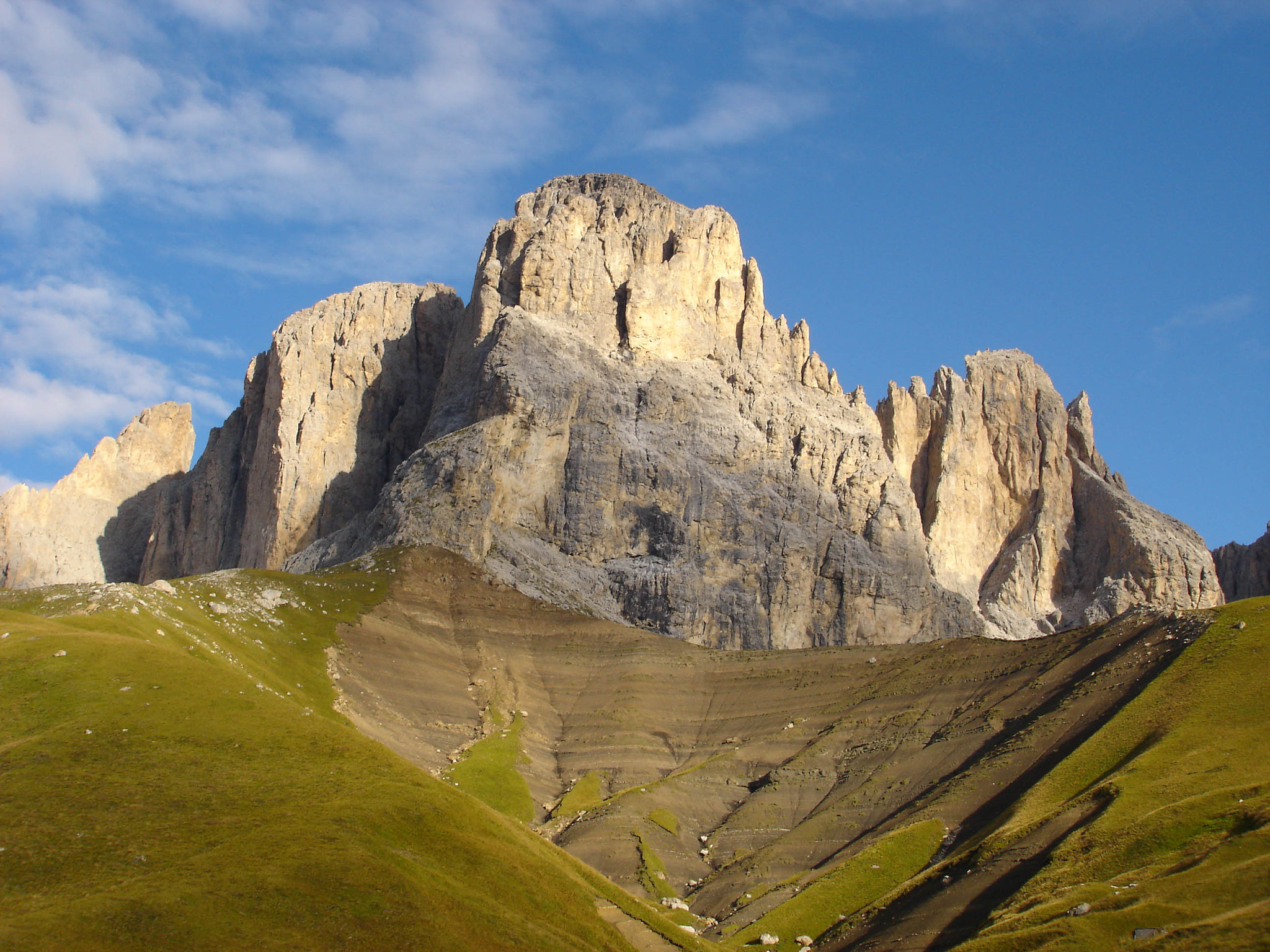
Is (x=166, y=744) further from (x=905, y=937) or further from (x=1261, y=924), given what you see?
(x=1261, y=924)

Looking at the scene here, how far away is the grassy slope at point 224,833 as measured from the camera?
155 feet

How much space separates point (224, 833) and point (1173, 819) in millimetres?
46778

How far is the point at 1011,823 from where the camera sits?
274 ft

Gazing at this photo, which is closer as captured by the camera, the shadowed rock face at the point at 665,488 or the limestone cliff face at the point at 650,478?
the limestone cliff face at the point at 650,478

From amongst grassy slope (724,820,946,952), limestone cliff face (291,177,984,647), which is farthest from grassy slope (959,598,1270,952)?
limestone cliff face (291,177,984,647)

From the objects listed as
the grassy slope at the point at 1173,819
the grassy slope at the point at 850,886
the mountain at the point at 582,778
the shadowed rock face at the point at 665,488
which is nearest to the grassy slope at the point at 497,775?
the mountain at the point at 582,778

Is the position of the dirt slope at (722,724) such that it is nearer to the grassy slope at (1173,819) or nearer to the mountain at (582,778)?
the mountain at (582,778)

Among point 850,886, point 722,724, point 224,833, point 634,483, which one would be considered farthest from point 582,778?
point 224,833

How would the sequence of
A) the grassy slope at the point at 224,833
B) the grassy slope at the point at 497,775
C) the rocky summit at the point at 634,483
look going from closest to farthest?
the grassy slope at the point at 224,833 → the grassy slope at the point at 497,775 → the rocky summit at the point at 634,483

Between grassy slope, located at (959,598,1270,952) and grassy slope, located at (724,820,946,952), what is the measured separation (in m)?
8.10

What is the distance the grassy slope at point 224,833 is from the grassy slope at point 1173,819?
19738 millimetres

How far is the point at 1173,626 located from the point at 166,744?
83064 millimetres

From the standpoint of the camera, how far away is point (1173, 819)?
67.6 metres

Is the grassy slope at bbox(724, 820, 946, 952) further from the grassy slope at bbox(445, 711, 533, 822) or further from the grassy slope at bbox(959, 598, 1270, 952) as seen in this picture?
the grassy slope at bbox(445, 711, 533, 822)
